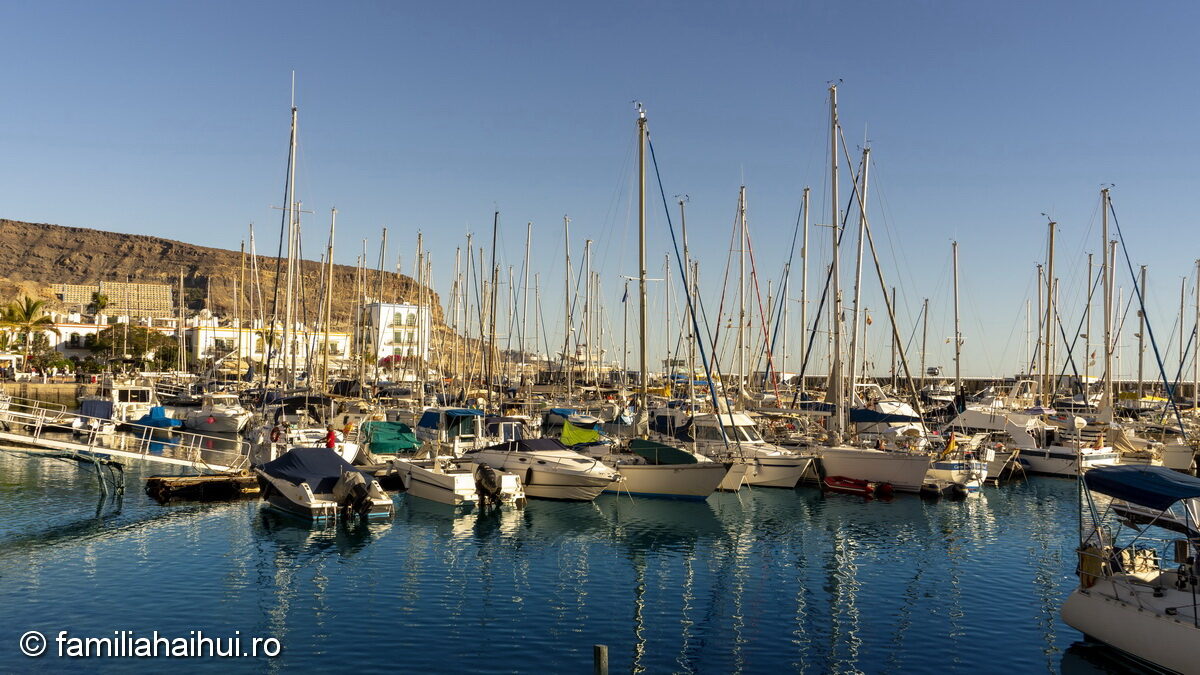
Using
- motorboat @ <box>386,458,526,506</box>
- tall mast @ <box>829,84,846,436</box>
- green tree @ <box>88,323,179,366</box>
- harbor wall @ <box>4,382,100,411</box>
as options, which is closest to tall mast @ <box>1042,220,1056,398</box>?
tall mast @ <box>829,84,846,436</box>

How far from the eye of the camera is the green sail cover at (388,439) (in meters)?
40.6

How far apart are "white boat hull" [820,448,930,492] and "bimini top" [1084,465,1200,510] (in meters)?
18.8

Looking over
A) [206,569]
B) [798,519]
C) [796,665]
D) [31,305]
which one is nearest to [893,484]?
[798,519]

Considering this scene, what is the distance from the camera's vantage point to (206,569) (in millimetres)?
23000

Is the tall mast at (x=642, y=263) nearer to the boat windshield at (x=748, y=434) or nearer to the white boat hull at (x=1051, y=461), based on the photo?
the boat windshield at (x=748, y=434)

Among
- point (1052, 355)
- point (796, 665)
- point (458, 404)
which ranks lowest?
point (796, 665)

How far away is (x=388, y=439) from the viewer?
40.9m

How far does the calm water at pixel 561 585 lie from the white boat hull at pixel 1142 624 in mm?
764


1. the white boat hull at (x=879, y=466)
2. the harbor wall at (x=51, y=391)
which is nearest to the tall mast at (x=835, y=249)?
the white boat hull at (x=879, y=466)

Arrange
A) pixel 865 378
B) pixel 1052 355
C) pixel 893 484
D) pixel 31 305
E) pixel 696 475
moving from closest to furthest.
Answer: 1. pixel 696 475
2. pixel 893 484
3. pixel 1052 355
4. pixel 865 378
5. pixel 31 305

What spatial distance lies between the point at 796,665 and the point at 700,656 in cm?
187

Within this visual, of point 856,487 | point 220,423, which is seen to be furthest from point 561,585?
point 220,423

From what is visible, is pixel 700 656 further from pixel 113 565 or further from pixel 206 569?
pixel 113 565

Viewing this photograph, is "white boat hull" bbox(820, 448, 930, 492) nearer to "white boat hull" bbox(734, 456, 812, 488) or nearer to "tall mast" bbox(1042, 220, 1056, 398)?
"white boat hull" bbox(734, 456, 812, 488)
